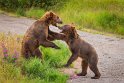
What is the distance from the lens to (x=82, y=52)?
45.0 ft

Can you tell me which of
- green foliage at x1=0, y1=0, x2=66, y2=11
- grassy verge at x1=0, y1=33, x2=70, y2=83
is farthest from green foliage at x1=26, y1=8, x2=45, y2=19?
grassy verge at x1=0, y1=33, x2=70, y2=83

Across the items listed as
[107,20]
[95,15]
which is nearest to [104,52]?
[107,20]

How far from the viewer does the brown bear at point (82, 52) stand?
1345 centimetres

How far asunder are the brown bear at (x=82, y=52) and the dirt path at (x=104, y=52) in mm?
287

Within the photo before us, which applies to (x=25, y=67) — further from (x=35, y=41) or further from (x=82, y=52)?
(x=82, y=52)

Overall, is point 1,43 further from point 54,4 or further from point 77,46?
point 54,4

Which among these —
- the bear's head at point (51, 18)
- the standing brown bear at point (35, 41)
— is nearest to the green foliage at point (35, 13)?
the bear's head at point (51, 18)

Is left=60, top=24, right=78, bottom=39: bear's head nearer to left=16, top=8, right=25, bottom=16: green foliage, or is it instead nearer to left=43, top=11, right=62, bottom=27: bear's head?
left=43, top=11, right=62, bottom=27: bear's head

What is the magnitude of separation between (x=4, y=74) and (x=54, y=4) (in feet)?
46.6

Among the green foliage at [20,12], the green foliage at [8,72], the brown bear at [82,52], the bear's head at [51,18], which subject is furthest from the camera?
the green foliage at [20,12]

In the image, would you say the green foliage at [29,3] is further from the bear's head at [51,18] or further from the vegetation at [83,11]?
the bear's head at [51,18]

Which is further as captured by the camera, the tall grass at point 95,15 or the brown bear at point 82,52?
the tall grass at point 95,15

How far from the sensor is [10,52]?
13719 millimetres

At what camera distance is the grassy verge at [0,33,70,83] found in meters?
12.4
